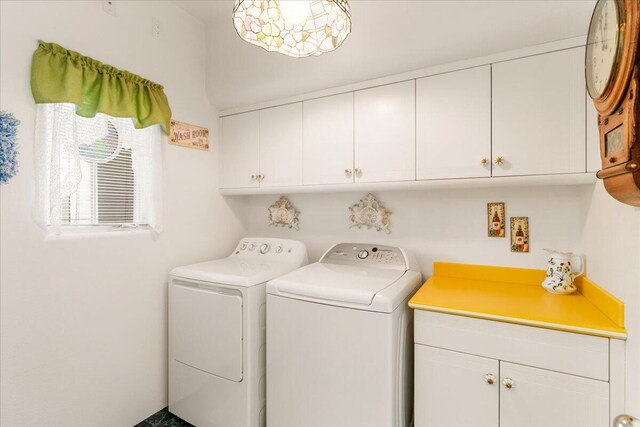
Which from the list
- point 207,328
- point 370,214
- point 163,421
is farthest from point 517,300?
point 163,421

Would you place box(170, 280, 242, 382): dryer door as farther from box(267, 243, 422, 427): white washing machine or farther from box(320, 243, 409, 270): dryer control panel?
box(320, 243, 409, 270): dryer control panel

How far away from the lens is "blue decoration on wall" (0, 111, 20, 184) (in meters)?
1.42

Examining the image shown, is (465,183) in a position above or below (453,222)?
above

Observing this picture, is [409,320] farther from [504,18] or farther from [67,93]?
[67,93]

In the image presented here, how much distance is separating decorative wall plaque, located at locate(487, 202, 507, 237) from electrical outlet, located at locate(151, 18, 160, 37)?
2.40 meters

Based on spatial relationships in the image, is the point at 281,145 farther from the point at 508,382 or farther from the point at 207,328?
the point at 508,382

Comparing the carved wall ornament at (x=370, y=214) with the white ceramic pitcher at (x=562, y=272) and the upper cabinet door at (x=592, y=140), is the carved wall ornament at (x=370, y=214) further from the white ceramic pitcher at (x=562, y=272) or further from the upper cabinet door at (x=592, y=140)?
the upper cabinet door at (x=592, y=140)

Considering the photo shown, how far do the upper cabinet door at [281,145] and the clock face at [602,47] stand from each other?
5.03ft

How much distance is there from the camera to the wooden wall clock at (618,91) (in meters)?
0.76

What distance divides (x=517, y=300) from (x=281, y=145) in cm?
169

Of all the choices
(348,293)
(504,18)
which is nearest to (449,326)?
(348,293)

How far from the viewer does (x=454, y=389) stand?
146cm

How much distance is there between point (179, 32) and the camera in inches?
88.1

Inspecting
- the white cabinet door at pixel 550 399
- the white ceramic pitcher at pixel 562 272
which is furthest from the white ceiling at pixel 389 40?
the white cabinet door at pixel 550 399
